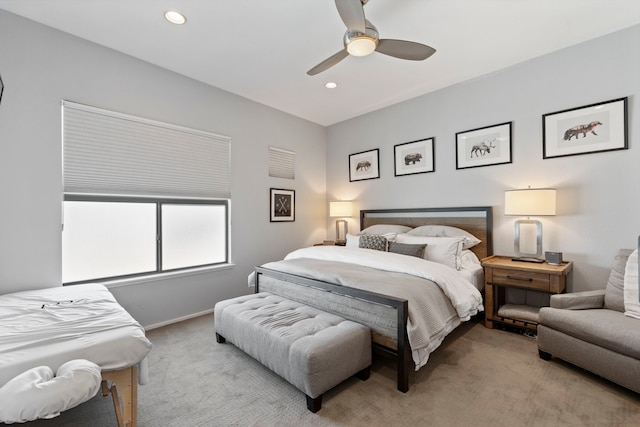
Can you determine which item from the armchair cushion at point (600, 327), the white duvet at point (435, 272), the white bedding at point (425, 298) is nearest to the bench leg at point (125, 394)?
the white bedding at point (425, 298)

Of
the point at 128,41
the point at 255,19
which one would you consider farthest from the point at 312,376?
the point at 128,41

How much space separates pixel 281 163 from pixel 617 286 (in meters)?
4.09

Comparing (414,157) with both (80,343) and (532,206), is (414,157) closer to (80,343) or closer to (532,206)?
(532,206)

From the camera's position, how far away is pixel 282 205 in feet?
15.0

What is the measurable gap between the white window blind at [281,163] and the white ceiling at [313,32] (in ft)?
3.68

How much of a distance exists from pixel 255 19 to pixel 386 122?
2598mm

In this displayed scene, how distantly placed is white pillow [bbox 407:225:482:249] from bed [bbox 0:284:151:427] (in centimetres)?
320

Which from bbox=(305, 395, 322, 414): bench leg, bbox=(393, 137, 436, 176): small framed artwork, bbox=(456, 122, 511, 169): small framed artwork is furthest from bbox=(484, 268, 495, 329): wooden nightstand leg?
bbox=(305, 395, 322, 414): bench leg

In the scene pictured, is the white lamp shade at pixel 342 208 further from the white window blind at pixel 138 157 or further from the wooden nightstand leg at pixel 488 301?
the wooden nightstand leg at pixel 488 301

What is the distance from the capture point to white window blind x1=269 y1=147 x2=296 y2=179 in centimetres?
447

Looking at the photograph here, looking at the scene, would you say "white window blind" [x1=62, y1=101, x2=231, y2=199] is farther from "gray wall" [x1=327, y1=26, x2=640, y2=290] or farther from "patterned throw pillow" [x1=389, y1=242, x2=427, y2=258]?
"gray wall" [x1=327, y1=26, x2=640, y2=290]

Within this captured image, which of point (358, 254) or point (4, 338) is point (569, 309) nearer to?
point (358, 254)

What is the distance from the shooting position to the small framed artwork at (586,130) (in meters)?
2.66

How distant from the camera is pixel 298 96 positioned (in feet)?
13.3
